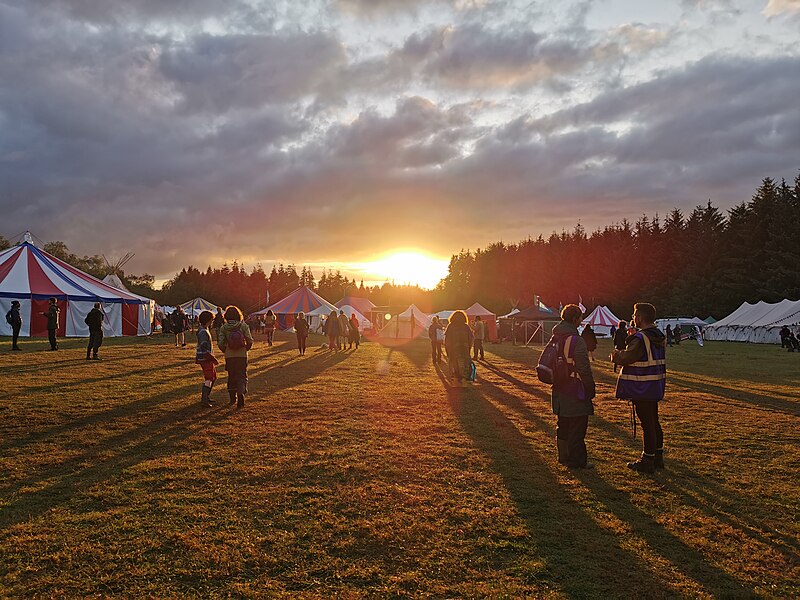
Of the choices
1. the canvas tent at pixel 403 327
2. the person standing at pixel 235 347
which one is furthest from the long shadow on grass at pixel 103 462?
the canvas tent at pixel 403 327

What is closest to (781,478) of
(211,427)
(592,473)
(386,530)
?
(592,473)

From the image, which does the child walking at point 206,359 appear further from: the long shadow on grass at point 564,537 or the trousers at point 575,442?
the trousers at point 575,442

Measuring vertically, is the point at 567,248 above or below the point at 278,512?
above

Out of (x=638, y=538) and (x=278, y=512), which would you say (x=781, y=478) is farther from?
(x=278, y=512)

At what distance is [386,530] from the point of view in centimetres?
445

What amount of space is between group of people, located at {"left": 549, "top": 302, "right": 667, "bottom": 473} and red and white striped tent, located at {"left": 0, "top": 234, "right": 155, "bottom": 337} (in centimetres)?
3019

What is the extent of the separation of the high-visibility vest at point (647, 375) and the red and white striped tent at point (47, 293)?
3080 cm

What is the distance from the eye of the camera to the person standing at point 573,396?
6.28 metres

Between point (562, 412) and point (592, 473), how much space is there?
28.6 inches

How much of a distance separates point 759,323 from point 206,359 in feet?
145

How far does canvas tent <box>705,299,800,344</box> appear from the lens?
3944 centimetres

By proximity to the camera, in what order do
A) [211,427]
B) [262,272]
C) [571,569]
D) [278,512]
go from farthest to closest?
1. [262,272]
2. [211,427]
3. [278,512]
4. [571,569]

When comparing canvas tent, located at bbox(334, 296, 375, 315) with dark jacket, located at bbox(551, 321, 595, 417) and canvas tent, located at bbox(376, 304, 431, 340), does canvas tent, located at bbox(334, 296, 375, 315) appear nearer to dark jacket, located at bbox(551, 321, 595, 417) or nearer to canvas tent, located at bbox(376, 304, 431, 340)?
canvas tent, located at bbox(376, 304, 431, 340)

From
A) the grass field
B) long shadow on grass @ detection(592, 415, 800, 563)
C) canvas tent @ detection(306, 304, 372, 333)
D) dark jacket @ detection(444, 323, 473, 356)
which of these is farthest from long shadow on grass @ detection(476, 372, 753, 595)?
canvas tent @ detection(306, 304, 372, 333)
